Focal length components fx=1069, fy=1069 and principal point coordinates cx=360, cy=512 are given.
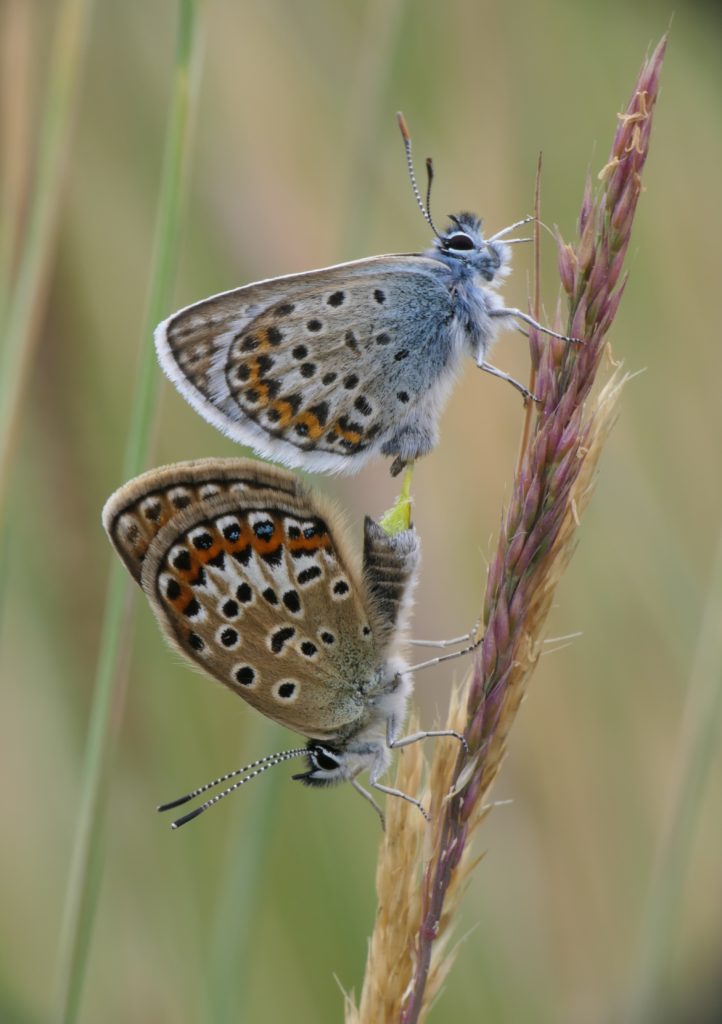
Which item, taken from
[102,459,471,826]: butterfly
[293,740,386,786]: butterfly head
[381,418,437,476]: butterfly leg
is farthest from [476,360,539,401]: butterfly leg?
[293,740,386,786]: butterfly head

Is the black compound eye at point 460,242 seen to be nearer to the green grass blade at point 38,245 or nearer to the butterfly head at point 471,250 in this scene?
the butterfly head at point 471,250

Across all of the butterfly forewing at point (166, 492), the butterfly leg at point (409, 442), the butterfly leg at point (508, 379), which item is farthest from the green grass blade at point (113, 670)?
the butterfly leg at point (409, 442)

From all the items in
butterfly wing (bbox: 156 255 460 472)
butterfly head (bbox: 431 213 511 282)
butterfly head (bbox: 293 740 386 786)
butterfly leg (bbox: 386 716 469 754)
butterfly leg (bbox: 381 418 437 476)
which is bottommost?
butterfly head (bbox: 293 740 386 786)

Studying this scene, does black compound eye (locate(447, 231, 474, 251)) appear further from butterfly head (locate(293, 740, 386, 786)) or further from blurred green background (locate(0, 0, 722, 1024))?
butterfly head (locate(293, 740, 386, 786))

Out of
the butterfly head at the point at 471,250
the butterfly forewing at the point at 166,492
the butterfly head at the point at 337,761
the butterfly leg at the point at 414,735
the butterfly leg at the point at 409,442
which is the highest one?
the butterfly head at the point at 471,250

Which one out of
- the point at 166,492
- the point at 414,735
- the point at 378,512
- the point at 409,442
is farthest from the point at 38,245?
the point at 378,512

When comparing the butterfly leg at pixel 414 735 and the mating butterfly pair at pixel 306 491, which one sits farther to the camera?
the mating butterfly pair at pixel 306 491

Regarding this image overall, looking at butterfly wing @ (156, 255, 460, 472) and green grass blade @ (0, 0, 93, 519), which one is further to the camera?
butterfly wing @ (156, 255, 460, 472)
